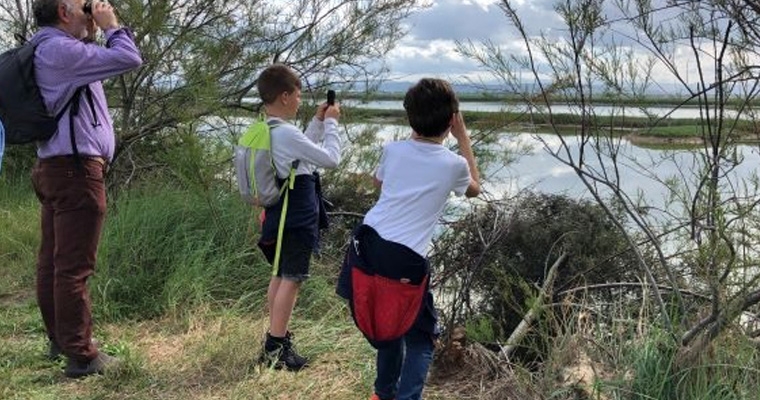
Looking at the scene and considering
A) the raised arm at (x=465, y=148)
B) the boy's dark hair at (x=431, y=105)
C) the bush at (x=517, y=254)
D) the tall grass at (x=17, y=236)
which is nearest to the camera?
the boy's dark hair at (x=431, y=105)

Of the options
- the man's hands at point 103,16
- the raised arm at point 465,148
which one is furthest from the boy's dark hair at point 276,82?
the raised arm at point 465,148

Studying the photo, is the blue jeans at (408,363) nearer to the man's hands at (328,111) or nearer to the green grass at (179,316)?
the green grass at (179,316)

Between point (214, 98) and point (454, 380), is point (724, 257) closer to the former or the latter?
point (454, 380)

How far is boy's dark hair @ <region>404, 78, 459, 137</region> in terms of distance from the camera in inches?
118

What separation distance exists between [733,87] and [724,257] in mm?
676

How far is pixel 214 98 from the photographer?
21.1 ft

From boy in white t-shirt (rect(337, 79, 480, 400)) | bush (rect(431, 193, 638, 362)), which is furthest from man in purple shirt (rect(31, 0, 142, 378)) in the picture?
bush (rect(431, 193, 638, 362))

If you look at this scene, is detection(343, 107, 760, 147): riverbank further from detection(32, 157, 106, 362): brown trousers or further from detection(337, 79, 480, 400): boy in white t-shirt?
detection(32, 157, 106, 362): brown trousers

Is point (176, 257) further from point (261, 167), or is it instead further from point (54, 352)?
point (261, 167)

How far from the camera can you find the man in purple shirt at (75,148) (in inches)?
136

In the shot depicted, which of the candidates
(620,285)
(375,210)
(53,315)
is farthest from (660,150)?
(53,315)

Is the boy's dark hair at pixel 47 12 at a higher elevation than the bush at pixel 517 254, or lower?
higher

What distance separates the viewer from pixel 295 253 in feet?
12.4

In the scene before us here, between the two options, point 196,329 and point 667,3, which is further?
point 196,329
